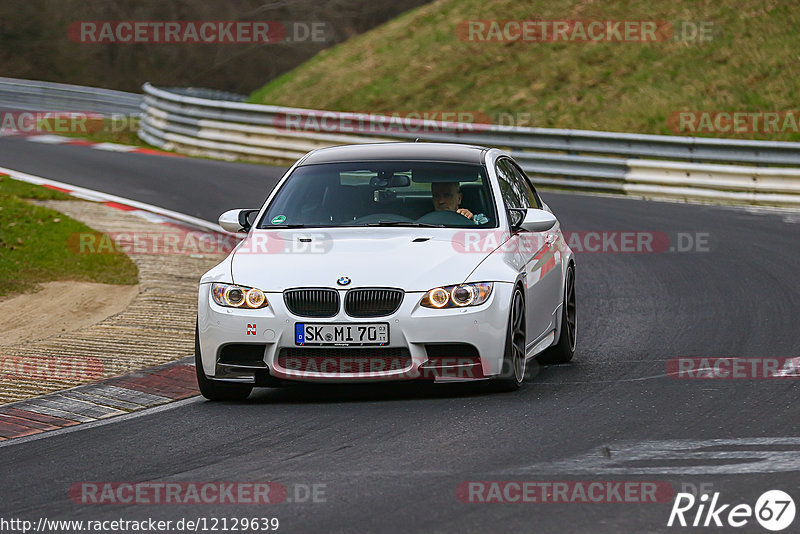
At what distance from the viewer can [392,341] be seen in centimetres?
785

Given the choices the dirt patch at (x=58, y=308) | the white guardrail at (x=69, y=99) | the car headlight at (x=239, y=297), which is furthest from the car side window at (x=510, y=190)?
the white guardrail at (x=69, y=99)

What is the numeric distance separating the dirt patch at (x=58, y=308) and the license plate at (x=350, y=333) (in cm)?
371

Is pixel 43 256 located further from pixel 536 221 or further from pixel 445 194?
pixel 536 221

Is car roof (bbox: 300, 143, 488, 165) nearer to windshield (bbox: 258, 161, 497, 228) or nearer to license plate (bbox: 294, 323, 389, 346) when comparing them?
windshield (bbox: 258, 161, 497, 228)

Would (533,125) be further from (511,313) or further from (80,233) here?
(511,313)

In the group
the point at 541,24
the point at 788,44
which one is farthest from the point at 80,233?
the point at 541,24

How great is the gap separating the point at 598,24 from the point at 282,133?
10.1m

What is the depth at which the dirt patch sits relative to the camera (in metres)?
11.0

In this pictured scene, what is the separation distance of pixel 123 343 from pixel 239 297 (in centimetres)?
252

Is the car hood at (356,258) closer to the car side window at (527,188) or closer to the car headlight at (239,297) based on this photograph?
the car headlight at (239,297)

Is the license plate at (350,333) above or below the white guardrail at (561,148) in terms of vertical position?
below

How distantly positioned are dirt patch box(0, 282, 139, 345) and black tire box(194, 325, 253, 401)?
9.34 feet

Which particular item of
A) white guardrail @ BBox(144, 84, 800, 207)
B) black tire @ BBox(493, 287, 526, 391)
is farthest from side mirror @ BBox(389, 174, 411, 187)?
white guardrail @ BBox(144, 84, 800, 207)

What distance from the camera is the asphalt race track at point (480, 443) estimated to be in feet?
18.6
